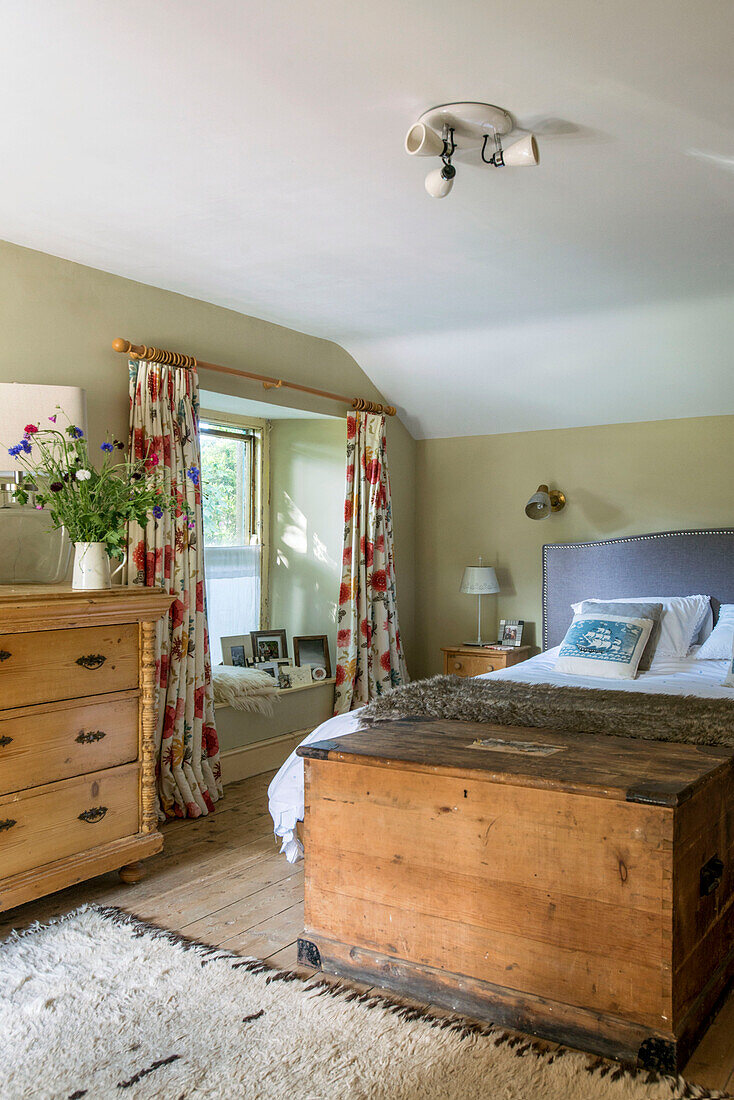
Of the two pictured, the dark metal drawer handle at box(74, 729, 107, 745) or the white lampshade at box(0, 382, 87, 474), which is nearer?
the dark metal drawer handle at box(74, 729, 107, 745)

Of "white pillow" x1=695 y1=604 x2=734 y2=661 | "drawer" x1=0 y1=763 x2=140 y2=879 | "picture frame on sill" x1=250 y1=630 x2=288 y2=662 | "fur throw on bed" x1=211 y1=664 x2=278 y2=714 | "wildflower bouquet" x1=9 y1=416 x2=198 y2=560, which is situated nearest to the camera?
"drawer" x1=0 y1=763 x2=140 y2=879

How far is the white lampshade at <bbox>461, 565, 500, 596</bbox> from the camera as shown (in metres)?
5.20

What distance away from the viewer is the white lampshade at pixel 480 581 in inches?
205

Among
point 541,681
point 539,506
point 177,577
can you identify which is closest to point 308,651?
point 177,577

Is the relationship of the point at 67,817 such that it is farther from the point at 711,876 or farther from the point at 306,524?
the point at 306,524

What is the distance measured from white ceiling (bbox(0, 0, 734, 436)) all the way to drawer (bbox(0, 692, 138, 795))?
1723mm

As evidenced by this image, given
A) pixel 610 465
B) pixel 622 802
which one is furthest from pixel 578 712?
pixel 610 465

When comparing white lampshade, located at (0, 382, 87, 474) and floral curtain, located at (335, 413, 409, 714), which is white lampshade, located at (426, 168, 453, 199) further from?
floral curtain, located at (335, 413, 409, 714)

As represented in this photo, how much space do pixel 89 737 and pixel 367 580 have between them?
243cm

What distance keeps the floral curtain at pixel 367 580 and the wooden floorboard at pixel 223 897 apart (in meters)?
1.50

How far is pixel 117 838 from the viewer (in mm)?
2963

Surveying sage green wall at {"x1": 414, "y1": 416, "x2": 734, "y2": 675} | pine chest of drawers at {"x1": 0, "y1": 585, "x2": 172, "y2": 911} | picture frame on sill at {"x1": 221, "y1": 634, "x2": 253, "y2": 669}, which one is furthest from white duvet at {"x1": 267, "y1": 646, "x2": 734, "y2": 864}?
picture frame on sill at {"x1": 221, "y1": 634, "x2": 253, "y2": 669}

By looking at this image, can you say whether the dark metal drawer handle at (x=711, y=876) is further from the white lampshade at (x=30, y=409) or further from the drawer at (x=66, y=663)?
the white lampshade at (x=30, y=409)

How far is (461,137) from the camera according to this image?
2.43 meters
